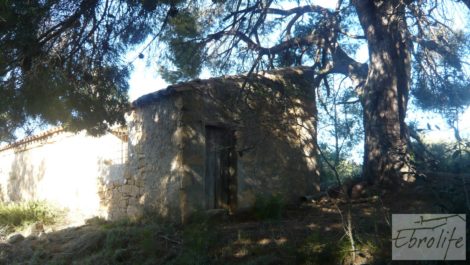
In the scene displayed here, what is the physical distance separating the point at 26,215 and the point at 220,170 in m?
5.06

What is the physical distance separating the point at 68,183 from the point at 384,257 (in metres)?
8.74

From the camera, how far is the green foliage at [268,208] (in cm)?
837

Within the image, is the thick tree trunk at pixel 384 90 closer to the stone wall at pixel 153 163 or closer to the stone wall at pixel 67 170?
the stone wall at pixel 153 163

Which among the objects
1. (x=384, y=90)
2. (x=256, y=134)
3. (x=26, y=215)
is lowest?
(x=26, y=215)

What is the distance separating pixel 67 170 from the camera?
11.8m

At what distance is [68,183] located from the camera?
11.6 metres

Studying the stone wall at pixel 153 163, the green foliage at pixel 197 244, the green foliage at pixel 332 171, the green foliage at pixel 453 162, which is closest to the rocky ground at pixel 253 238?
the green foliage at pixel 197 244

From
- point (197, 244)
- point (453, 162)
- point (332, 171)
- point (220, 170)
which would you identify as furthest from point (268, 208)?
point (332, 171)

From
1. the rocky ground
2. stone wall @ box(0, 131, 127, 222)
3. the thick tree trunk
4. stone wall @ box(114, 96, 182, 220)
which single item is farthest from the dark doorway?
the thick tree trunk

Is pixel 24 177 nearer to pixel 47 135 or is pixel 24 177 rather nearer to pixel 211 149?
pixel 47 135

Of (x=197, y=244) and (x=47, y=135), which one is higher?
(x=47, y=135)

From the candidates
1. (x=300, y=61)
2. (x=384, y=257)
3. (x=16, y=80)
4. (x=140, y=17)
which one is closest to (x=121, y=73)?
(x=140, y=17)

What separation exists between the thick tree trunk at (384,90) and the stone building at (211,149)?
4.52ft

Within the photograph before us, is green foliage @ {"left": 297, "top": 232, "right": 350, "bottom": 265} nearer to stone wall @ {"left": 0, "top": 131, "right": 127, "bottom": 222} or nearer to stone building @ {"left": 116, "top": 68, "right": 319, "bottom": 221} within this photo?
stone building @ {"left": 116, "top": 68, "right": 319, "bottom": 221}
